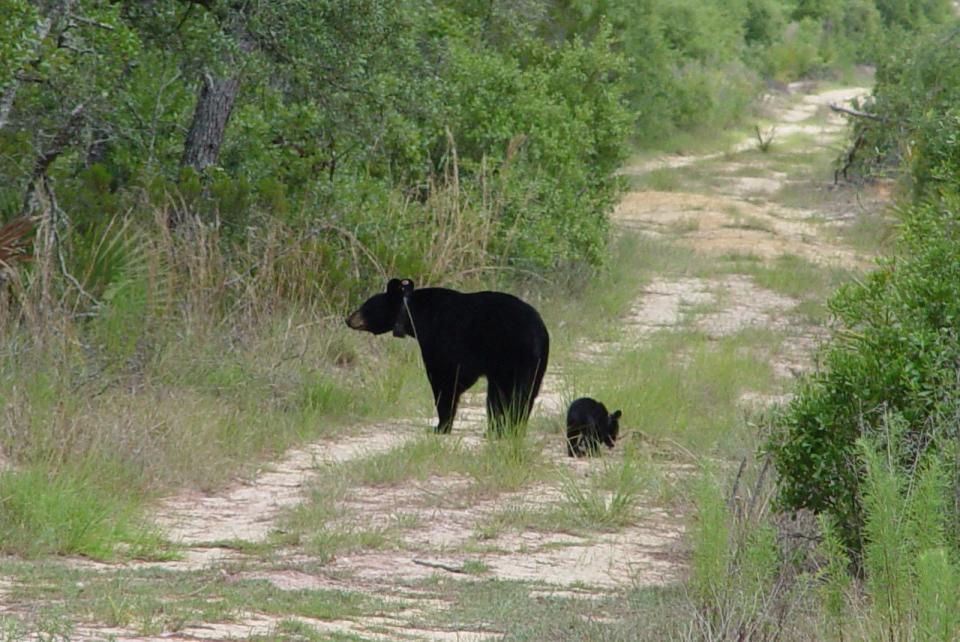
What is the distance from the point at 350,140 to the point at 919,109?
10.6m

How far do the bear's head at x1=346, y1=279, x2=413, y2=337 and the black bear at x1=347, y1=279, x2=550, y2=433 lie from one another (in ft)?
0.04

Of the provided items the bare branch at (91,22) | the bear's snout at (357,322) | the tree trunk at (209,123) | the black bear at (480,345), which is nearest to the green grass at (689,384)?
the black bear at (480,345)

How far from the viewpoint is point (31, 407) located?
8781 mm

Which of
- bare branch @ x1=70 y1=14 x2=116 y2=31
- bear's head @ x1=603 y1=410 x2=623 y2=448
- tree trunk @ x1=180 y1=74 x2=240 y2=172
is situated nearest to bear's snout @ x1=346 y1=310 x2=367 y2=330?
bear's head @ x1=603 y1=410 x2=623 y2=448

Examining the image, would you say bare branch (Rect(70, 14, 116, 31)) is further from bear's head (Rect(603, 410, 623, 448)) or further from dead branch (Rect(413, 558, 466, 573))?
dead branch (Rect(413, 558, 466, 573))

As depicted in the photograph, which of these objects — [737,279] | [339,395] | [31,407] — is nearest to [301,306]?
[339,395]

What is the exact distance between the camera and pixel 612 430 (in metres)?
10.4

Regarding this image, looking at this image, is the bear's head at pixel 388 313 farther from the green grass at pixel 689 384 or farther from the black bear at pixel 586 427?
the green grass at pixel 689 384

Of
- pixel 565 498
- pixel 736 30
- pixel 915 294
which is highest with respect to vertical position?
pixel 736 30

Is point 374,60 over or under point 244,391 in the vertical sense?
over

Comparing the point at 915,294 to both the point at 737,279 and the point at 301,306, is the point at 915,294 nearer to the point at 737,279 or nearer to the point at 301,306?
the point at 301,306

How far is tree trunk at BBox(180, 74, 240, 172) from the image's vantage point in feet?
43.7

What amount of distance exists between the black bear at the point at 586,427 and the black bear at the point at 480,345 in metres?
0.33

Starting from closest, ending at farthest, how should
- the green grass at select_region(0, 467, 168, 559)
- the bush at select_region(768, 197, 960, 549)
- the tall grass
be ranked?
the bush at select_region(768, 197, 960, 549)
the green grass at select_region(0, 467, 168, 559)
the tall grass
